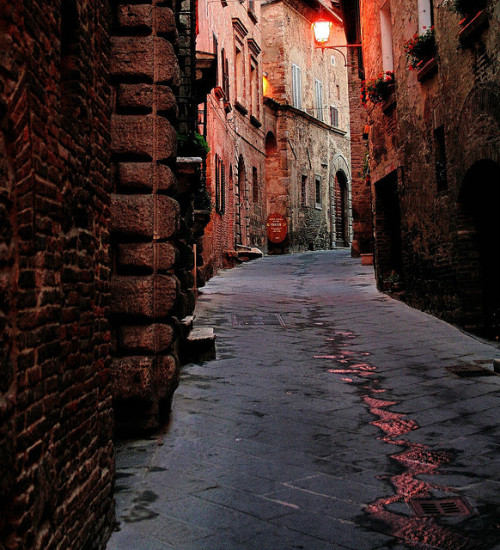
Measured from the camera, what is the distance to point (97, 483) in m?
2.93

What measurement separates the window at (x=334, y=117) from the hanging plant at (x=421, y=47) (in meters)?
23.4

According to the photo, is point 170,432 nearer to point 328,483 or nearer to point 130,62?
point 328,483

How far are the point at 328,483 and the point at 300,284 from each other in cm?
1070

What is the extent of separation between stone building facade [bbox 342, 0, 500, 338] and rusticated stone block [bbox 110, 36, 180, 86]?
3784 millimetres

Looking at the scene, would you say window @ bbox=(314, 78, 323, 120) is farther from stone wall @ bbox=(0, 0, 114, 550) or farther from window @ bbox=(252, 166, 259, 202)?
stone wall @ bbox=(0, 0, 114, 550)

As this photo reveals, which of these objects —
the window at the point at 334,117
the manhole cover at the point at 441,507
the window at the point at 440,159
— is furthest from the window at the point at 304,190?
the manhole cover at the point at 441,507

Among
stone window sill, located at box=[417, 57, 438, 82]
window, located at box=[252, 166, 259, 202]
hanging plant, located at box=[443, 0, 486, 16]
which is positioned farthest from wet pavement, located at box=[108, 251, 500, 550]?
window, located at box=[252, 166, 259, 202]

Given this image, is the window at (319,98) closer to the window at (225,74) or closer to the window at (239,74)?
the window at (239,74)

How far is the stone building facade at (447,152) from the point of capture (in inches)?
286

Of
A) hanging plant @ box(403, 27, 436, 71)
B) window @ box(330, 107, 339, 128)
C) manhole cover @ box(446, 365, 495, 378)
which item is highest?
window @ box(330, 107, 339, 128)

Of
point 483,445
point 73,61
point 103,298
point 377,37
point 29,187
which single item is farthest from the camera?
point 377,37

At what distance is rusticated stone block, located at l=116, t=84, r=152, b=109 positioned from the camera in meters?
4.74

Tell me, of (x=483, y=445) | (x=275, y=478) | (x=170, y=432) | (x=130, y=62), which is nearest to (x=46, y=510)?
(x=275, y=478)

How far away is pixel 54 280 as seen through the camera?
7.71ft
